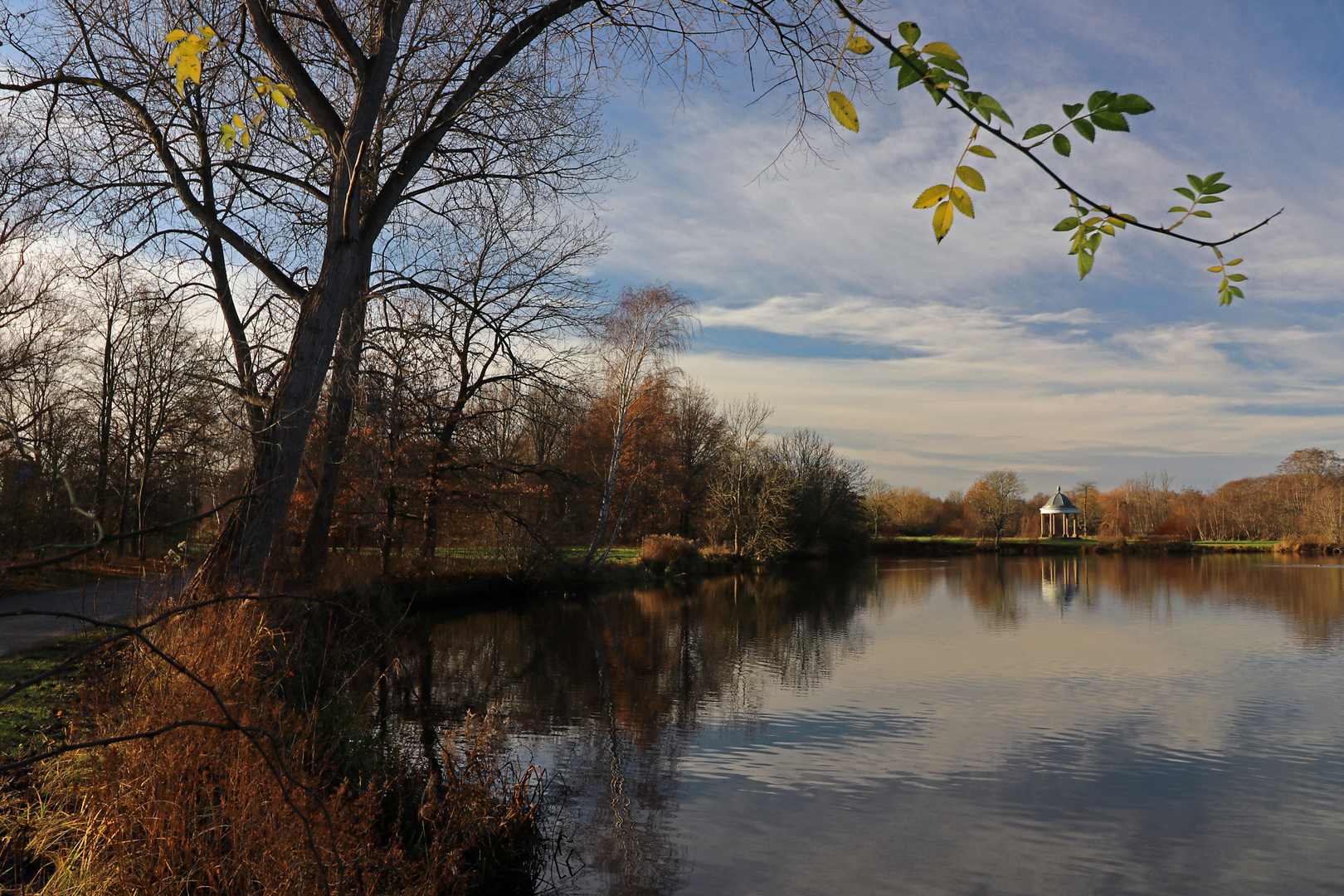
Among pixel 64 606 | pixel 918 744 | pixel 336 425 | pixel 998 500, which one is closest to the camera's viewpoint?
pixel 918 744

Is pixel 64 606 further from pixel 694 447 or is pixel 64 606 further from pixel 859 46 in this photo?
pixel 694 447

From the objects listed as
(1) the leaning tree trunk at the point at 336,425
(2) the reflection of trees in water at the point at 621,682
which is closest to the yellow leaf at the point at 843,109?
(2) the reflection of trees in water at the point at 621,682

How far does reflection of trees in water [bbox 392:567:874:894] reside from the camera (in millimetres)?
6238

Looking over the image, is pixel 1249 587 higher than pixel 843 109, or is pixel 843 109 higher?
pixel 843 109

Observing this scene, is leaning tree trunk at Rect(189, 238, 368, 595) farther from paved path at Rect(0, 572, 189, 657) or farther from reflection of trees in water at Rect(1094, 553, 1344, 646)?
reflection of trees in water at Rect(1094, 553, 1344, 646)

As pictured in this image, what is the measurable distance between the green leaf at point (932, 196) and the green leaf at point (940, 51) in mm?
249

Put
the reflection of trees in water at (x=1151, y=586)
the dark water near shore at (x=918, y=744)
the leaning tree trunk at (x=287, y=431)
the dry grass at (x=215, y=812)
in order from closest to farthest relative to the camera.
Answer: the dry grass at (x=215, y=812) < the dark water near shore at (x=918, y=744) < the leaning tree trunk at (x=287, y=431) < the reflection of trees in water at (x=1151, y=586)

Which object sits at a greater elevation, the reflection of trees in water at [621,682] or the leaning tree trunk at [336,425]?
the leaning tree trunk at [336,425]

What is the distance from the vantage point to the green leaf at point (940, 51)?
5.03ft

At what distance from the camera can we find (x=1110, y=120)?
146cm

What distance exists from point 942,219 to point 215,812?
150 inches

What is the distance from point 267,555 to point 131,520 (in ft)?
62.9

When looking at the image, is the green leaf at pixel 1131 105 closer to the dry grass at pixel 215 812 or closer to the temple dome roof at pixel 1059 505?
the dry grass at pixel 215 812

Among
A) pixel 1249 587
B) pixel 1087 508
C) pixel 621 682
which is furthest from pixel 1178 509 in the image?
pixel 621 682
